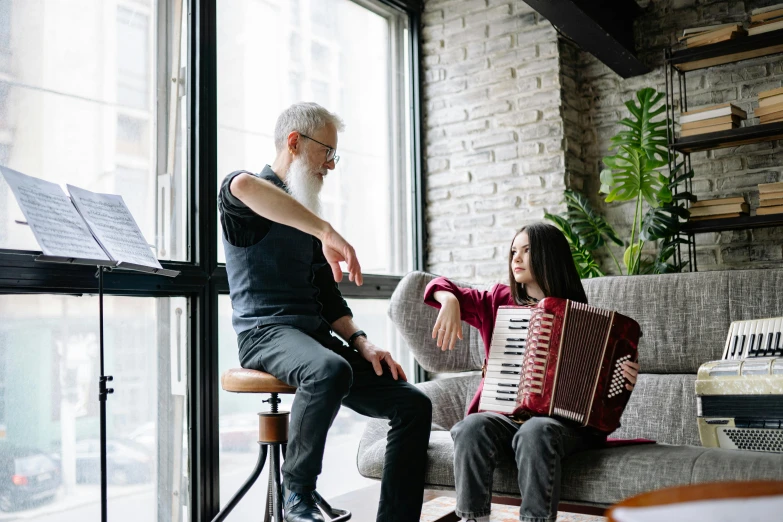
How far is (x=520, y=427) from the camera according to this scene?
2012 mm

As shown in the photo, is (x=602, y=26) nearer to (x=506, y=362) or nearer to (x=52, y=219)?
(x=506, y=362)

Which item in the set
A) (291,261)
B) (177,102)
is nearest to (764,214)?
(291,261)

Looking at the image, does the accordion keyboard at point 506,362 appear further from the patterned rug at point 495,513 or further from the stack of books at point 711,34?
the stack of books at point 711,34

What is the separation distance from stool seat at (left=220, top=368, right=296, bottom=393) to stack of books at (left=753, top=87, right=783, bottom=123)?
8.00 ft

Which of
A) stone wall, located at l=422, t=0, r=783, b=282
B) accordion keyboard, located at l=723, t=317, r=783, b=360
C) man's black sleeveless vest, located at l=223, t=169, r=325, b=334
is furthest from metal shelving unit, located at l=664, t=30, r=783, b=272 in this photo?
man's black sleeveless vest, located at l=223, t=169, r=325, b=334

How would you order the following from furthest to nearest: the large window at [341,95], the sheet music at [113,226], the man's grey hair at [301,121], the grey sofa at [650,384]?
the large window at [341,95] < the man's grey hair at [301,121] < the sheet music at [113,226] < the grey sofa at [650,384]

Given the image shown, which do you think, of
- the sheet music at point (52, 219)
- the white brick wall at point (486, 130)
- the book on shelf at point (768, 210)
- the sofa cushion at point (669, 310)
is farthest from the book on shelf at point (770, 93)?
the sheet music at point (52, 219)

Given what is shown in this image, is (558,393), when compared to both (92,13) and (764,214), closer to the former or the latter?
(764,214)

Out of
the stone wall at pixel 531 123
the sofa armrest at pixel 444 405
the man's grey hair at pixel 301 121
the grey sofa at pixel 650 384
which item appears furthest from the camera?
the stone wall at pixel 531 123

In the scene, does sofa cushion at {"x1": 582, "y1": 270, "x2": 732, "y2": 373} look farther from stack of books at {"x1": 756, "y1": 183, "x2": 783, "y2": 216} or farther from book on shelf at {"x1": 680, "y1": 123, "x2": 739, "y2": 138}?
book on shelf at {"x1": 680, "y1": 123, "x2": 739, "y2": 138}

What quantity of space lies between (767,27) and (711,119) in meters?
0.45

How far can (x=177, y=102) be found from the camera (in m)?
2.71

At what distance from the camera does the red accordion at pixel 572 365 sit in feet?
6.61

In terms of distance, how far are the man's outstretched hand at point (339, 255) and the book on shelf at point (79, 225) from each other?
0.60 metres
